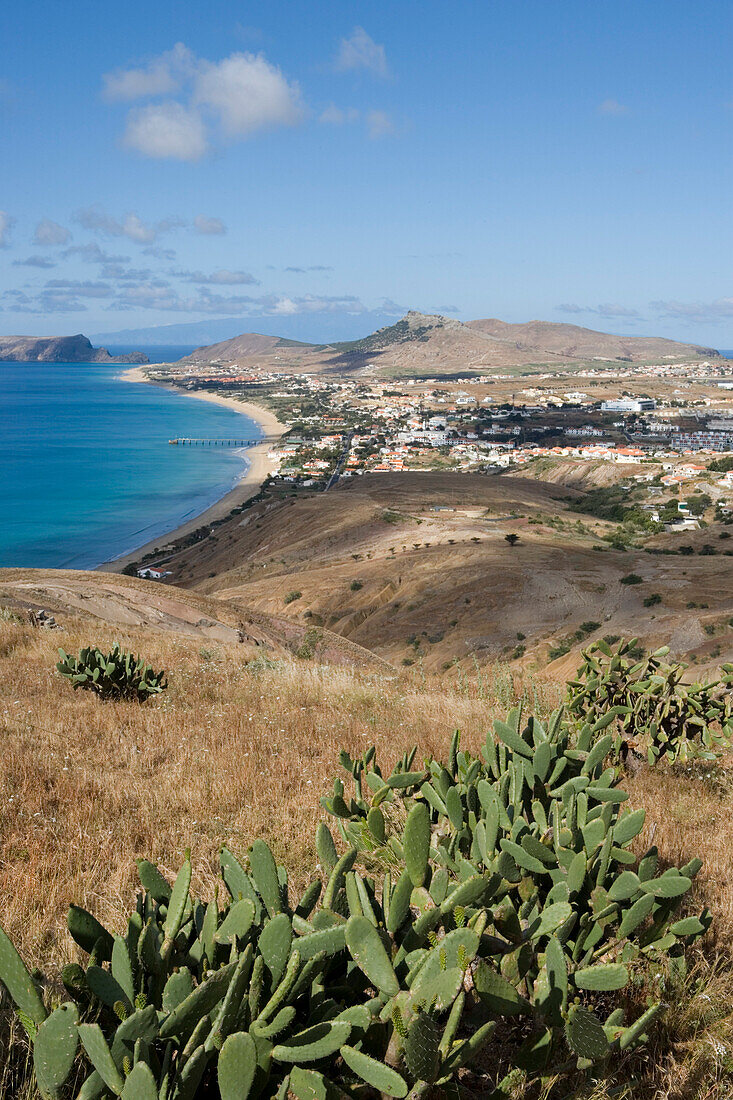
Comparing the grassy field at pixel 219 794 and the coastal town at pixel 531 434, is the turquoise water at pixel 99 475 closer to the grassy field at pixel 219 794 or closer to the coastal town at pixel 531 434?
Result: the coastal town at pixel 531 434

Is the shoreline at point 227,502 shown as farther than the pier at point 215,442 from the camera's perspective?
No

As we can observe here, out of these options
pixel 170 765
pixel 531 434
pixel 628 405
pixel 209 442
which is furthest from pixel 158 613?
pixel 628 405

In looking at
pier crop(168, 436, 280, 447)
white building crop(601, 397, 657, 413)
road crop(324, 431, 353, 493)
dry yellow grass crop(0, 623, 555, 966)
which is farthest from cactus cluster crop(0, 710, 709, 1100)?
white building crop(601, 397, 657, 413)

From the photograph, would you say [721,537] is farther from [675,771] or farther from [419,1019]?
[419,1019]

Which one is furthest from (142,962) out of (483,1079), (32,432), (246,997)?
(32,432)

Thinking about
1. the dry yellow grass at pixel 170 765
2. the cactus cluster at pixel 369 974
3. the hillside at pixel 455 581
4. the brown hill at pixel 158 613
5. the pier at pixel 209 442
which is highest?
the pier at pixel 209 442

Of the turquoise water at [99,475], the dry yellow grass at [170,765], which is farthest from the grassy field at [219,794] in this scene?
the turquoise water at [99,475]
